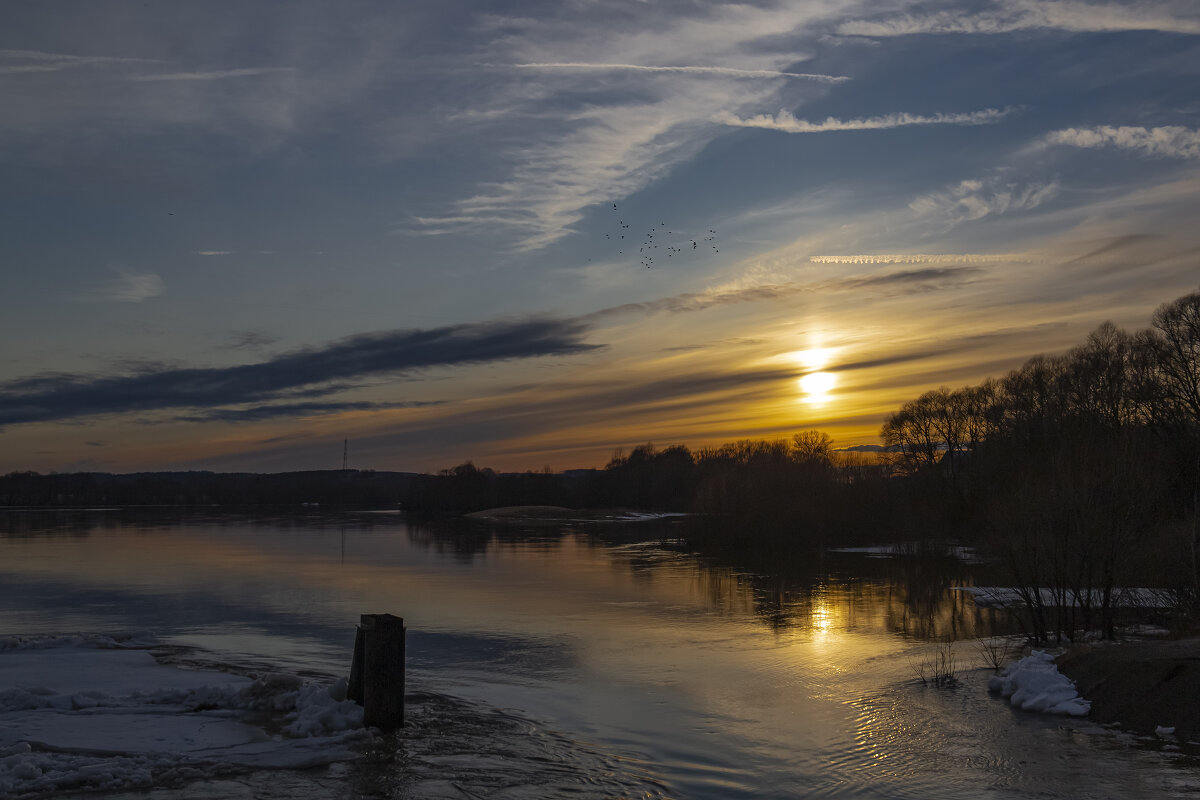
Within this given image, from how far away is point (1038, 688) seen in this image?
14.8 m

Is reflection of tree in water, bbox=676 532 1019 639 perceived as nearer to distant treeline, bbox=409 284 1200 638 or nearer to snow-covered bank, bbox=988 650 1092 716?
distant treeline, bbox=409 284 1200 638

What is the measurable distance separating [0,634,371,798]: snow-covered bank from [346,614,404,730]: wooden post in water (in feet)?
1.14

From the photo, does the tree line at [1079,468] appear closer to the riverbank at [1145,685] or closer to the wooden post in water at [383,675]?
the riverbank at [1145,685]

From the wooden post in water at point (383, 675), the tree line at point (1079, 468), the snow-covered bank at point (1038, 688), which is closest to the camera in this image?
the wooden post in water at point (383, 675)

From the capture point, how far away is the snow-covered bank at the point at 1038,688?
1416cm

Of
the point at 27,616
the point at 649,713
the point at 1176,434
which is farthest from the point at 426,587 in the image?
the point at 1176,434

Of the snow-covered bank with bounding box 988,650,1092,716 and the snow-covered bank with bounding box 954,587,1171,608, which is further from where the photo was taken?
the snow-covered bank with bounding box 954,587,1171,608

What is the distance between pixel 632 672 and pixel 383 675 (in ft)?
23.0

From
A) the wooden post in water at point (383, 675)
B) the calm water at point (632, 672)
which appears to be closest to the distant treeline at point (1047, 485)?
the calm water at point (632, 672)

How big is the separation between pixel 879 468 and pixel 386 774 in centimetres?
7958

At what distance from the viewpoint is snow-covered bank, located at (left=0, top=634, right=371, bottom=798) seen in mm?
9789

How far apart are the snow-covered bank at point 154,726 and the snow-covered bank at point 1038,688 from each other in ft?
34.5

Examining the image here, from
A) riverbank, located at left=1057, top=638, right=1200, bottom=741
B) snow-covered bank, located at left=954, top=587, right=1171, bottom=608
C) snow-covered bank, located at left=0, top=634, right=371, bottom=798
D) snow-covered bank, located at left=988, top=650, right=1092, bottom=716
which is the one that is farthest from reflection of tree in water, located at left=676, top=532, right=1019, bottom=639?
snow-covered bank, located at left=0, top=634, right=371, bottom=798

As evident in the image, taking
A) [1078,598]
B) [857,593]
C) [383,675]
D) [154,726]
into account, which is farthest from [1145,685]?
[857,593]
